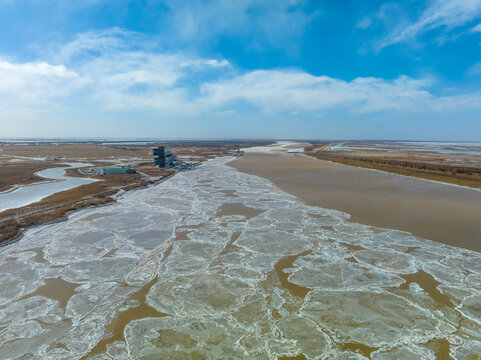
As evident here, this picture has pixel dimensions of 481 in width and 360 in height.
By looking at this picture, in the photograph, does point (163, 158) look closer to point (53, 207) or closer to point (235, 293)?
point (53, 207)

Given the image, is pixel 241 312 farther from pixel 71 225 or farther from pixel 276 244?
pixel 71 225

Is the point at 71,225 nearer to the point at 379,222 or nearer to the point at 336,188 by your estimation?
the point at 379,222

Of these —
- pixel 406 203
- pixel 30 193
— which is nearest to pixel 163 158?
pixel 30 193

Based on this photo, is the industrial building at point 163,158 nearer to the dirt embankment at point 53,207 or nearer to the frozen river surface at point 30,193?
the frozen river surface at point 30,193

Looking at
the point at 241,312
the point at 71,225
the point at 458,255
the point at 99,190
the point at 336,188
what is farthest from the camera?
the point at 336,188

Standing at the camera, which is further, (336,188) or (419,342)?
(336,188)

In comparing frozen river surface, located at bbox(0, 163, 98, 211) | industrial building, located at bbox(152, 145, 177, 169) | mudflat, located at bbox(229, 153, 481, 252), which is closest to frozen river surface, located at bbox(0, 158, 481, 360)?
mudflat, located at bbox(229, 153, 481, 252)

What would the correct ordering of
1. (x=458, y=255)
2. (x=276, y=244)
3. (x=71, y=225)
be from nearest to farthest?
(x=458, y=255) → (x=276, y=244) → (x=71, y=225)

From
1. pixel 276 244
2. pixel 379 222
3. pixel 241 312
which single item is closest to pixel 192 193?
pixel 276 244
